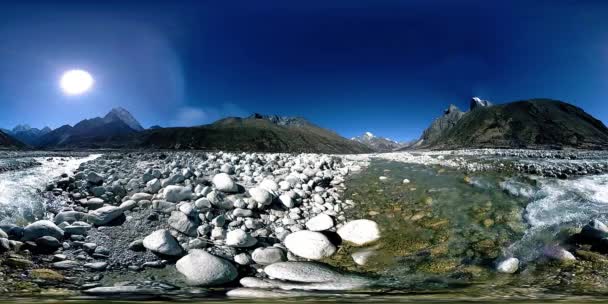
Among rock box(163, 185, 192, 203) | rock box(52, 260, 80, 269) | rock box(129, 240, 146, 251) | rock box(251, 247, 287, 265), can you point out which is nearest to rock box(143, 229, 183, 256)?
rock box(129, 240, 146, 251)

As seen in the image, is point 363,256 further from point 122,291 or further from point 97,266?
point 97,266

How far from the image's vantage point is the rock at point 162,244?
8.48m

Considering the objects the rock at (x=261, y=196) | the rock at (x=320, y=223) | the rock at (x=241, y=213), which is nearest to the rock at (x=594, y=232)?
the rock at (x=320, y=223)

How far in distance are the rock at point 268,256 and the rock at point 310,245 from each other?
47 centimetres

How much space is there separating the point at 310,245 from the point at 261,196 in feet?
9.90

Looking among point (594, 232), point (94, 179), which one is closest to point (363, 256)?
point (594, 232)

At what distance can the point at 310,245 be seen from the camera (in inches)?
377

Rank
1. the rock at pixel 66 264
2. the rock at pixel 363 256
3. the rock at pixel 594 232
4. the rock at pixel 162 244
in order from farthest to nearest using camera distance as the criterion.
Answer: the rock at pixel 363 256
the rock at pixel 594 232
the rock at pixel 162 244
the rock at pixel 66 264

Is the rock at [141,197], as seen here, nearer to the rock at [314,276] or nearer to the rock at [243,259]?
the rock at [243,259]

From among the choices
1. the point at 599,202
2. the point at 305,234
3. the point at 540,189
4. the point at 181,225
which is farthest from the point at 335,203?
the point at 599,202

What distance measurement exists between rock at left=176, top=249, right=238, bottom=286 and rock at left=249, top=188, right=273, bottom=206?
13.0 feet

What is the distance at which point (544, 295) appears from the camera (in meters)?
6.08

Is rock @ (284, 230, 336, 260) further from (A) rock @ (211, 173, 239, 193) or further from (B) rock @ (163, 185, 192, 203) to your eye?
(A) rock @ (211, 173, 239, 193)

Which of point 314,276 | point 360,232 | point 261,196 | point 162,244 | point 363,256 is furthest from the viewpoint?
point 261,196
